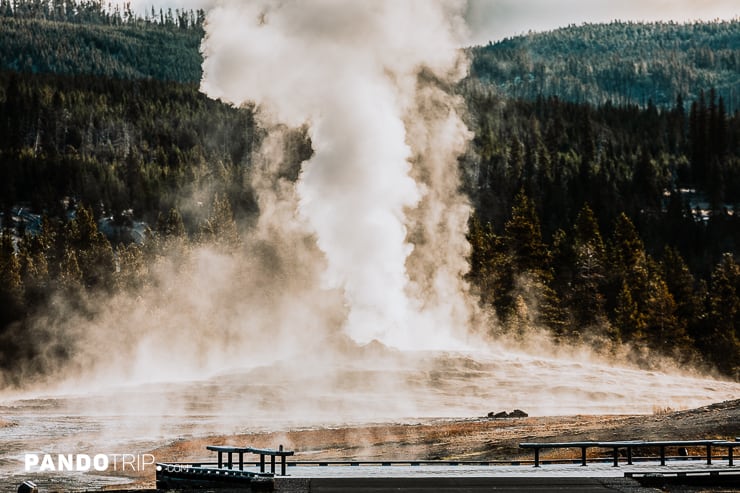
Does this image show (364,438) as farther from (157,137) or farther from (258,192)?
(157,137)

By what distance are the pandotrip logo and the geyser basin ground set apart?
1.65 m

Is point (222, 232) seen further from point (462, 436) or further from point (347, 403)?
point (462, 436)

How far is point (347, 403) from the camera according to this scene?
202 feet

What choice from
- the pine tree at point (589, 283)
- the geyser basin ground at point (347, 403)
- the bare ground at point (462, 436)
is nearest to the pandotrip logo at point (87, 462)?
the bare ground at point (462, 436)

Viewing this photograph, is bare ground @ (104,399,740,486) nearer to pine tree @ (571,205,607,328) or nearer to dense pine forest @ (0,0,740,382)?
dense pine forest @ (0,0,740,382)

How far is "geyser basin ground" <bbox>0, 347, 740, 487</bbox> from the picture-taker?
152ft

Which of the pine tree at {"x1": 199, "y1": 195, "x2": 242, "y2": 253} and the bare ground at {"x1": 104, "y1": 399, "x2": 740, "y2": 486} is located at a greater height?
the pine tree at {"x1": 199, "y1": 195, "x2": 242, "y2": 253}

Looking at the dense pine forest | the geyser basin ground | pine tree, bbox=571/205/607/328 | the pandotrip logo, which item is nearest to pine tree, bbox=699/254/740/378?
the dense pine forest

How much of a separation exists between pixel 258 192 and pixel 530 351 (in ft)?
208

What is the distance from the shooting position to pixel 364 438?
45.8m

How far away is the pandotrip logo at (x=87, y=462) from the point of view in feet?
121

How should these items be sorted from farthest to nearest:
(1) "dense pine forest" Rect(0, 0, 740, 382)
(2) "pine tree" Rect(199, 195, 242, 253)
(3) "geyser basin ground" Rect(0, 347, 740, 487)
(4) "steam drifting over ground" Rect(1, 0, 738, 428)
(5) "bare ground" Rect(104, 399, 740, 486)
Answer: (2) "pine tree" Rect(199, 195, 242, 253)
(1) "dense pine forest" Rect(0, 0, 740, 382)
(4) "steam drifting over ground" Rect(1, 0, 738, 428)
(3) "geyser basin ground" Rect(0, 347, 740, 487)
(5) "bare ground" Rect(104, 399, 740, 486)

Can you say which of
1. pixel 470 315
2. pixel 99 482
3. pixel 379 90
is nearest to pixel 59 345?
pixel 470 315

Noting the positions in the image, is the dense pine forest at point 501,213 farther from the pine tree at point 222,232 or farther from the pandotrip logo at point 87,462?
the pandotrip logo at point 87,462
